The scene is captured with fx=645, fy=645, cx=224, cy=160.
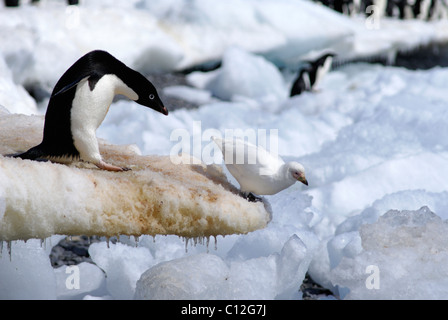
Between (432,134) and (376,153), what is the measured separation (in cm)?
59

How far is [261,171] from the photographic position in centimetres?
208

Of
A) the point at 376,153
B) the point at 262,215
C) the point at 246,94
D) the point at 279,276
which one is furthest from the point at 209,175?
the point at 246,94

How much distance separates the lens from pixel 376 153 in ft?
15.0

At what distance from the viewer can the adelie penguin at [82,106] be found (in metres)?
1.99

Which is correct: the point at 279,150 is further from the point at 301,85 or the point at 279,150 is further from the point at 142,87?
the point at 142,87

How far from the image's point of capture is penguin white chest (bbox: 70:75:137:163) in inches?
78.5

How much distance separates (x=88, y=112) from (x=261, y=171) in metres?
0.58

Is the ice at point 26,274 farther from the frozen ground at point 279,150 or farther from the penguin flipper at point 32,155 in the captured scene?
the penguin flipper at point 32,155

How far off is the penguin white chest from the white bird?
1.52 ft

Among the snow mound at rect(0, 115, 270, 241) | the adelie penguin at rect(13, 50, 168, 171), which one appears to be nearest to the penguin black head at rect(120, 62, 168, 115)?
the adelie penguin at rect(13, 50, 168, 171)
